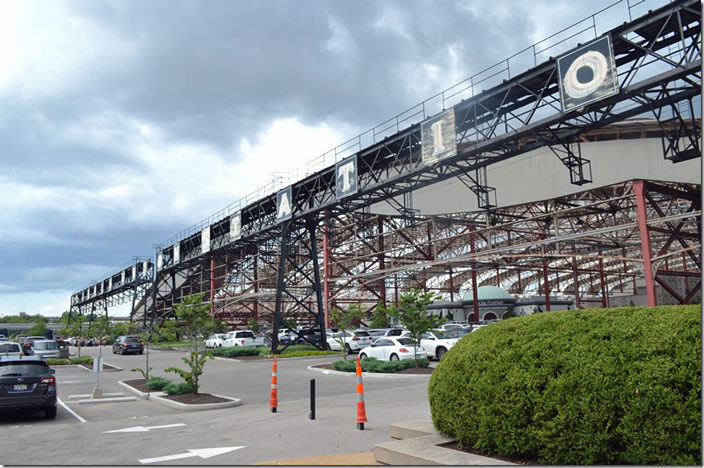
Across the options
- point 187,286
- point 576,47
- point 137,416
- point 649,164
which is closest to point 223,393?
point 137,416

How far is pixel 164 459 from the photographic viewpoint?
26.8ft

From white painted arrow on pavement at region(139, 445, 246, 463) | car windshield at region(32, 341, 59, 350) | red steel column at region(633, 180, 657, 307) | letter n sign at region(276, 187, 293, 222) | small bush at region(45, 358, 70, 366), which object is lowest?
small bush at region(45, 358, 70, 366)

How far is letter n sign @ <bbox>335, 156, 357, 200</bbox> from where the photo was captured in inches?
1153

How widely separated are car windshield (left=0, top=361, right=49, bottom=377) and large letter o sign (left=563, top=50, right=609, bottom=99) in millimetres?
18672

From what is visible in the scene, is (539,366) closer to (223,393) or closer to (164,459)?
(164,459)

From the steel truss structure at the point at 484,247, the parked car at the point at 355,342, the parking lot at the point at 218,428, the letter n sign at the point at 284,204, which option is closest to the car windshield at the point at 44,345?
the steel truss structure at the point at 484,247

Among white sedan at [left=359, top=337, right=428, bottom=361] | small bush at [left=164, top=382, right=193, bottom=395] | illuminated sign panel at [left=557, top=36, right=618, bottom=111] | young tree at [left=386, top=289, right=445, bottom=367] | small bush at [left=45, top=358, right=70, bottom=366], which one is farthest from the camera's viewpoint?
small bush at [left=45, top=358, right=70, bottom=366]

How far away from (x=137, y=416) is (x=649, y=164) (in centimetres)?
3505

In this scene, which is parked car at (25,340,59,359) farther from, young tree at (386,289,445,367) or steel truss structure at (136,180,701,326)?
young tree at (386,289,445,367)

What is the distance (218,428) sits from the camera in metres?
11.0

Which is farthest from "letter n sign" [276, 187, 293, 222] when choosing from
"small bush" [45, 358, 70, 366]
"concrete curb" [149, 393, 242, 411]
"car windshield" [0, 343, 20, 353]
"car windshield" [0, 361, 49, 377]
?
"car windshield" [0, 361, 49, 377]

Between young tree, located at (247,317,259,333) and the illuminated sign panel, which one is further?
young tree, located at (247,317,259,333)

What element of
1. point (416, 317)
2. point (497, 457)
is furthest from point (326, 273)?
point (497, 457)

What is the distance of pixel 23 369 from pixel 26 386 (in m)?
0.53
